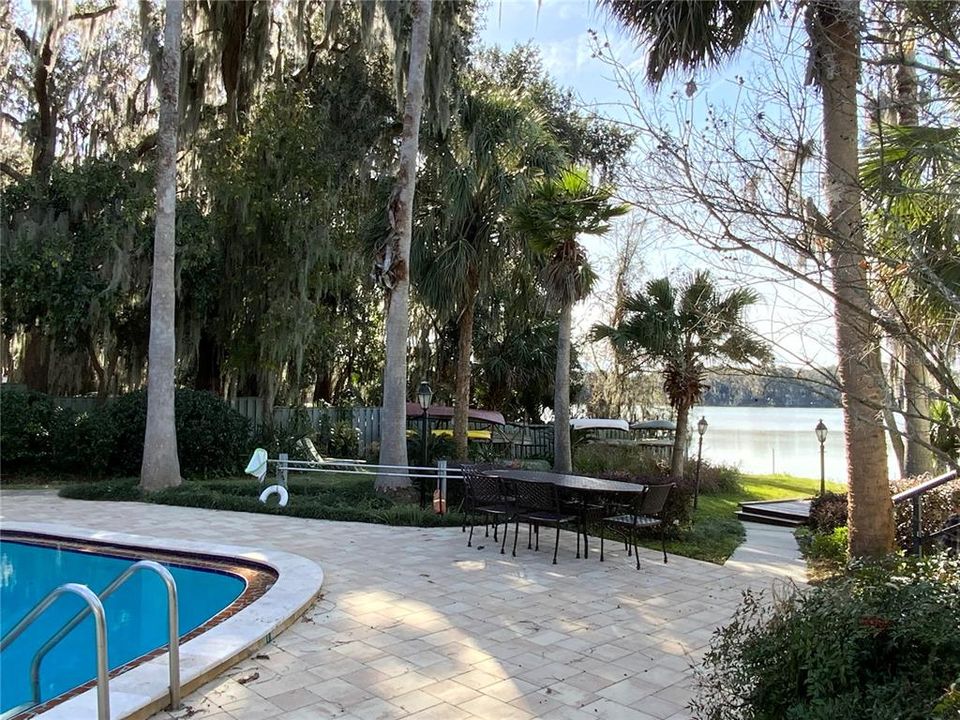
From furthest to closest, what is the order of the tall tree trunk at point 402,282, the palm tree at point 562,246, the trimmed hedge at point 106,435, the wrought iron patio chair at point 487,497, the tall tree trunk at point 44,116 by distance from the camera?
the tall tree trunk at point 44,116 < the trimmed hedge at point 106,435 < the palm tree at point 562,246 < the tall tree trunk at point 402,282 < the wrought iron patio chair at point 487,497

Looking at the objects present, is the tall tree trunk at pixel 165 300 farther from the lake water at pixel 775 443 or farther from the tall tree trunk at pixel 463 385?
the lake water at pixel 775 443

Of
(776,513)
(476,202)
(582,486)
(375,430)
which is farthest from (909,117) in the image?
(375,430)

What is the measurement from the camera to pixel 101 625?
289 cm

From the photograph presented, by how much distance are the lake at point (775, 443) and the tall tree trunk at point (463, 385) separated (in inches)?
185

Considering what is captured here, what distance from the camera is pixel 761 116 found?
3045mm

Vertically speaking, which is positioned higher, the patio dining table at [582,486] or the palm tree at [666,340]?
the palm tree at [666,340]

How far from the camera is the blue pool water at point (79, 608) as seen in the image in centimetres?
505

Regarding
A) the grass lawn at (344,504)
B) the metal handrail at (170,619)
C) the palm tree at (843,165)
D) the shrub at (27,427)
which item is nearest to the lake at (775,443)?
the grass lawn at (344,504)

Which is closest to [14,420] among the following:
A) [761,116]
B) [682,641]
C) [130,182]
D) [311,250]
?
[130,182]

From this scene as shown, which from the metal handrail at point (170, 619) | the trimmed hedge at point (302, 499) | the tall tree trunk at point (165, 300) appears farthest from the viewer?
the tall tree trunk at point (165, 300)

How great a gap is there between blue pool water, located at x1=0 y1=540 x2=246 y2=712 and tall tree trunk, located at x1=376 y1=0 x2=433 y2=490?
15.1 ft

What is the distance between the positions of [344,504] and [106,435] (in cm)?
603

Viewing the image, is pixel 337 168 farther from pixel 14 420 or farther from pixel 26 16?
pixel 14 420

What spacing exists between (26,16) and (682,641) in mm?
17745
